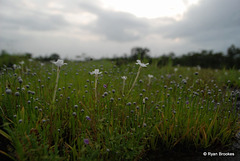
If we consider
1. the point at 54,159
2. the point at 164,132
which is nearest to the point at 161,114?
the point at 164,132

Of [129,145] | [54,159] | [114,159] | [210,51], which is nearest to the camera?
[54,159]

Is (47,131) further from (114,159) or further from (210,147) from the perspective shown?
(210,147)

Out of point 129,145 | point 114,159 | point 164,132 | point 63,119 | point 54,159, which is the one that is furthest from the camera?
point 63,119

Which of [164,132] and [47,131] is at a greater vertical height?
[47,131]

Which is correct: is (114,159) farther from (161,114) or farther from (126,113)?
(161,114)

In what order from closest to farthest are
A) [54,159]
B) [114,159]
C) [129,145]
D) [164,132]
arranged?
[54,159], [129,145], [114,159], [164,132]

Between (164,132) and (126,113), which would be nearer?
(164,132)

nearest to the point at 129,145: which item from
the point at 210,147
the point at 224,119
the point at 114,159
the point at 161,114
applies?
the point at 114,159

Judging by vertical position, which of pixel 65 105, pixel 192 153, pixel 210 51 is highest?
pixel 210 51

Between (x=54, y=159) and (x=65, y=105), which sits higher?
(x=65, y=105)

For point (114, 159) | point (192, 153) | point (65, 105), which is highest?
point (65, 105)
